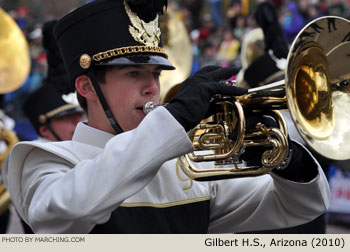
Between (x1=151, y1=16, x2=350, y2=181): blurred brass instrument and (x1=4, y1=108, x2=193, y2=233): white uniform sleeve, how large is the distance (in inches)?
15.1

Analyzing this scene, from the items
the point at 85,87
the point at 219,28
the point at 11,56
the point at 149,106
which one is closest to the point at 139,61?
the point at 149,106

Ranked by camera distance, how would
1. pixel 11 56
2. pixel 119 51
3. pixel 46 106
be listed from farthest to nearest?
1. pixel 11 56
2. pixel 46 106
3. pixel 119 51

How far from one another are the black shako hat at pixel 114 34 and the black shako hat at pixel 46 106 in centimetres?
210

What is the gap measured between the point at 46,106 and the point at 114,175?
3.02 meters

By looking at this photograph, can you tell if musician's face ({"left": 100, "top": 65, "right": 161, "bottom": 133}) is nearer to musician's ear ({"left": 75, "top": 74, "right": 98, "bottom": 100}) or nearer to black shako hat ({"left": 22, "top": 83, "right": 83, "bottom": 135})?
musician's ear ({"left": 75, "top": 74, "right": 98, "bottom": 100})

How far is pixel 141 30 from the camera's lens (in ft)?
9.06

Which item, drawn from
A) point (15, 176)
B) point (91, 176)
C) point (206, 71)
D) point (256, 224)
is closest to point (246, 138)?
point (206, 71)

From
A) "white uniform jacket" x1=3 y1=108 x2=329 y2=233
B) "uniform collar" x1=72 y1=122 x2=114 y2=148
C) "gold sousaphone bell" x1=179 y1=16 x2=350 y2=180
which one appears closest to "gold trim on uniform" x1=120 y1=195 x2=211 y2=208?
"white uniform jacket" x1=3 y1=108 x2=329 y2=233

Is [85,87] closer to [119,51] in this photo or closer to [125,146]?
[119,51]

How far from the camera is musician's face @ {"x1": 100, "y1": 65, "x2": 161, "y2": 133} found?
2637 mm

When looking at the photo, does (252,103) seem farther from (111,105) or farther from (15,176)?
(15,176)

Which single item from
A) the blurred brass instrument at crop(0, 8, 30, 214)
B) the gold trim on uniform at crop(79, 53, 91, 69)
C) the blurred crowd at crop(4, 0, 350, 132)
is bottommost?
the gold trim on uniform at crop(79, 53, 91, 69)

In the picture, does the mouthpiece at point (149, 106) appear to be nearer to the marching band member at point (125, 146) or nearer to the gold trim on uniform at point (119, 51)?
the marching band member at point (125, 146)

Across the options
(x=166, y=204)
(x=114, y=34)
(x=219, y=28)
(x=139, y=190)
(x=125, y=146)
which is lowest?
(x=166, y=204)
